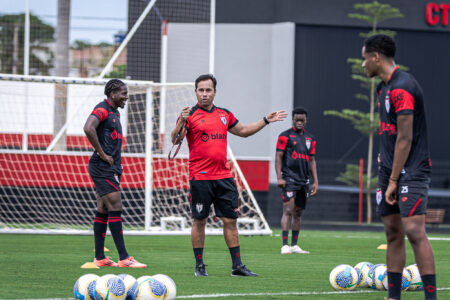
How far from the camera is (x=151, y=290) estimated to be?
5.93 m

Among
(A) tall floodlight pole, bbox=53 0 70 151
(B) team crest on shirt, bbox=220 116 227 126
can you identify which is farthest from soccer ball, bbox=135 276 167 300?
(A) tall floodlight pole, bbox=53 0 70 151

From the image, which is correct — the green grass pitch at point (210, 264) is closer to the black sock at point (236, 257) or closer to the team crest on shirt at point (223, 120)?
the black sock at point (236, 257)

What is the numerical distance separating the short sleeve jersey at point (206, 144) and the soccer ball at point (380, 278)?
2.04 m

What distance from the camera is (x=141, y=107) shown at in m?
19.0

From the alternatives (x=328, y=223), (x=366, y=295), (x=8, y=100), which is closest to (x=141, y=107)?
(x=8, y=100)

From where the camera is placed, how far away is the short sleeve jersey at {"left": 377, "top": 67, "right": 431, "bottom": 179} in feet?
18.9

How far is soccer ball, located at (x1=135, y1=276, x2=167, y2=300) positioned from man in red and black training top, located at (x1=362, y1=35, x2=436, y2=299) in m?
1.80

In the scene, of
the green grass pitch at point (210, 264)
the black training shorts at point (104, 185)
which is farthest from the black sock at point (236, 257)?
the black training shorts at point (104, 185)

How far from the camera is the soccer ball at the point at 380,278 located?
7.23 m

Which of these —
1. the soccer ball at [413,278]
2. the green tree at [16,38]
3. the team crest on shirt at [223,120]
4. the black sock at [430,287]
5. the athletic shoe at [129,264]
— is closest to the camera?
the black sock at [430,287]

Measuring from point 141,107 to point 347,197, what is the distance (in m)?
8.13

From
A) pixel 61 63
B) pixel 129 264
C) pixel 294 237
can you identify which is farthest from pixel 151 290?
pixel 61 63

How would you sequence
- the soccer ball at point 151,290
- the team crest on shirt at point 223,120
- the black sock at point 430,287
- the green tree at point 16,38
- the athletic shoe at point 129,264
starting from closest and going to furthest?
the black sock at point 430,287
the soccer ball at point 151,290
the team crest on shirt at point 223,120
the athletic shoe at point 129,264
the green tree at point 16,38

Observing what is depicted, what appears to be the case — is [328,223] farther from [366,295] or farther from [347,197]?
[366,295]
